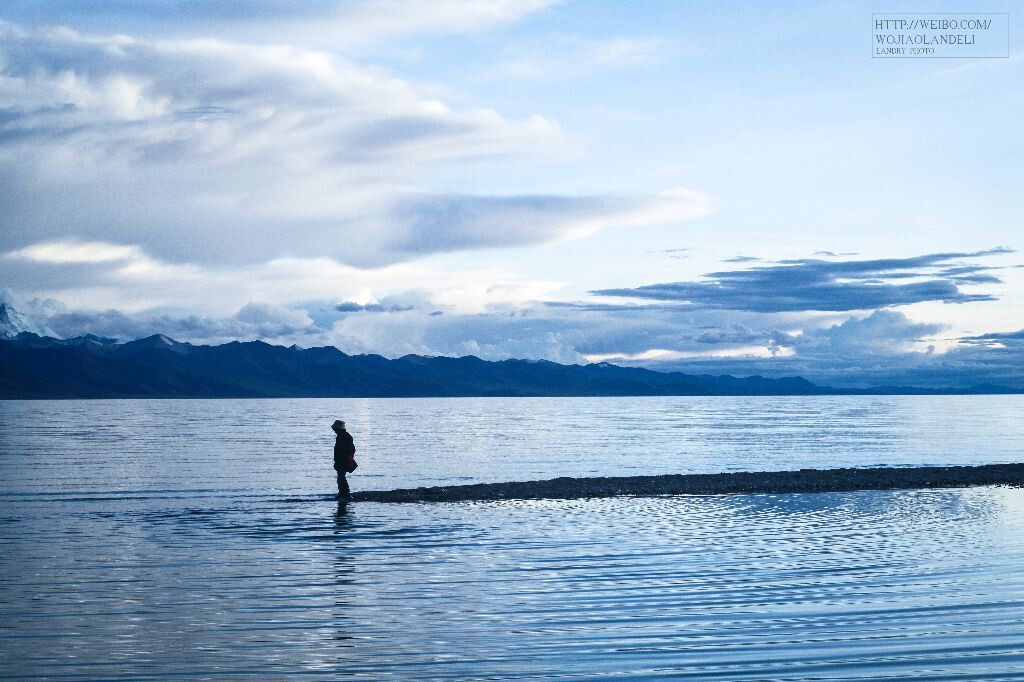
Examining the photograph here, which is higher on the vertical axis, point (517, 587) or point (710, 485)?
point (517, 587)

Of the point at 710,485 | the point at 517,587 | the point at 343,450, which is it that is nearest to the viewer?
the point at 517,587

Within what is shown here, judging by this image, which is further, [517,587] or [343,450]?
[343,450]

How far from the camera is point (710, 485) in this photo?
37969 millimetres

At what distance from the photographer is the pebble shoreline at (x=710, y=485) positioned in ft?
115

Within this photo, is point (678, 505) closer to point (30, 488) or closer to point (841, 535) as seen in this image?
point (841, 535)

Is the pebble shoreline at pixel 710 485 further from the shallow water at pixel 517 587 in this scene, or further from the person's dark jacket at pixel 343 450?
the shallow water at pixel 517 587

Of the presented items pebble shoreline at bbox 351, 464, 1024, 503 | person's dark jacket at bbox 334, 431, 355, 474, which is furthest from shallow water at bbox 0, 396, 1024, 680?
pebble shoreline at bbox 351, 464, 1024, 503

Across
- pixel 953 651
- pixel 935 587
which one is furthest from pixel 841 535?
pixel 953 651

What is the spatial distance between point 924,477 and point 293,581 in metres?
30.5

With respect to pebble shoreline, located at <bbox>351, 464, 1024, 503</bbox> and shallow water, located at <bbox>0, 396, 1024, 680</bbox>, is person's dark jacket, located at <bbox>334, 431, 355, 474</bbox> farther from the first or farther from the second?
shallow water, located at <bbox>0, 396, 1024, 680</bbox>

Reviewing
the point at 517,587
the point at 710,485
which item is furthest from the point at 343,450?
the point at 517,587

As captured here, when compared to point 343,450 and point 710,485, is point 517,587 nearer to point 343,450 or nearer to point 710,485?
point 343,450

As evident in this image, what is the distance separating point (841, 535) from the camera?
2381cm

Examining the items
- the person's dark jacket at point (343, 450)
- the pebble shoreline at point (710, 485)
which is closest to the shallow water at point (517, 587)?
the person's dark jacket at point (343, 450)
